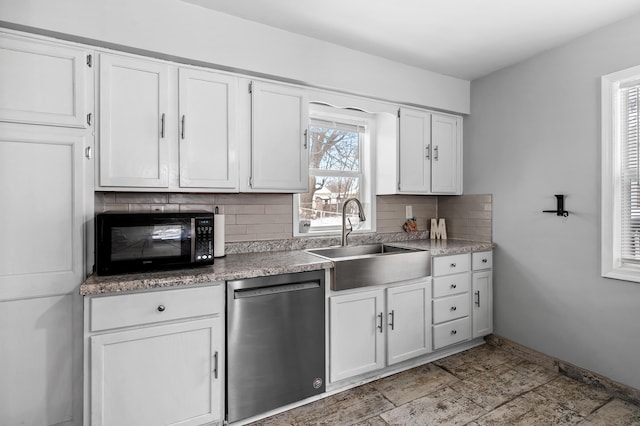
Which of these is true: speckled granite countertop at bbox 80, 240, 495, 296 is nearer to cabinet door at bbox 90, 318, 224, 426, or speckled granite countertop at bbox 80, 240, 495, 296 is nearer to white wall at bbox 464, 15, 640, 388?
cabinet door at bbox 90, 318, 224, 426

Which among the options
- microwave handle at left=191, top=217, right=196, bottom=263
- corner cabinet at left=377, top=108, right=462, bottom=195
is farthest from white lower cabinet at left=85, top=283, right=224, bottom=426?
corner cabinet at left=377, top=108, right=462, bottom=195

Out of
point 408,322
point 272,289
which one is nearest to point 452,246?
point 408,322

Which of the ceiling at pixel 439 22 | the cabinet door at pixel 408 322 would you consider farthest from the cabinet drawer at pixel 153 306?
the ceiling at pixel 439 22

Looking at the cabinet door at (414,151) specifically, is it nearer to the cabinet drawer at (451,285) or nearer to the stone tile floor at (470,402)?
the cabinet drawer at (451,285)

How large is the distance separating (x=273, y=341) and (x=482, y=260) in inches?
85.0

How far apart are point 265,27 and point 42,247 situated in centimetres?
193

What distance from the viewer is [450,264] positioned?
9.70ft

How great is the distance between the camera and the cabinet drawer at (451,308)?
2.87 meters

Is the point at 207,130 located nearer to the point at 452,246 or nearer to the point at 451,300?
the point at 452,246

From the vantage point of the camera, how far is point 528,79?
2.96 metres

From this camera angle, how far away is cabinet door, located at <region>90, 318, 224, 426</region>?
5.57ft

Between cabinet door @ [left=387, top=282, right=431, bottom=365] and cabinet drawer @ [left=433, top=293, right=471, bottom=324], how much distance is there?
98 mm

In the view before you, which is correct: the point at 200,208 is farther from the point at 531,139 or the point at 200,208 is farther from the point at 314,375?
the point at 531,139

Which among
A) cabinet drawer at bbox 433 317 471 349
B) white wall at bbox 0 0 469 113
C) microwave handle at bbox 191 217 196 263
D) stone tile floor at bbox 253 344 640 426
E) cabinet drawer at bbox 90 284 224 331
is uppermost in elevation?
white wall at bbox 0 0 469 113
